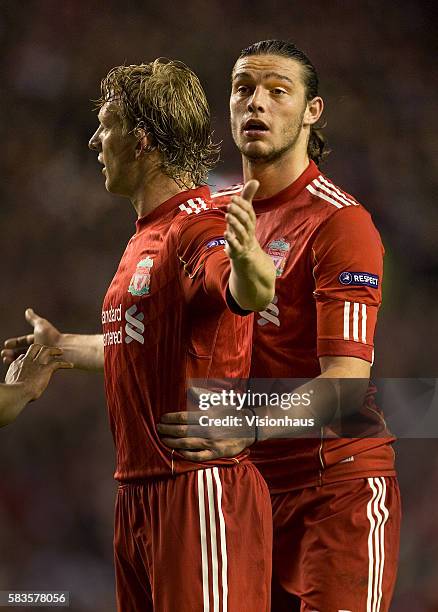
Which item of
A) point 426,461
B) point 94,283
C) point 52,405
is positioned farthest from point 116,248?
point 426,461

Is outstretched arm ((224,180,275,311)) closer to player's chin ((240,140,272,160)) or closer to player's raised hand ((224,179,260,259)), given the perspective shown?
player's raised hand ((224,179,260,259))

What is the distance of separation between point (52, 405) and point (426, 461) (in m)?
1.97

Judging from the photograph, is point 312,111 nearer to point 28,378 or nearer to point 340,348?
point 340,348

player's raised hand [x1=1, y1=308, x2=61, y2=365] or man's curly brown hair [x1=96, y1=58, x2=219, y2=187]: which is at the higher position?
man's curly brown hair [x1=96, y1=58, x2=219, y2=187]

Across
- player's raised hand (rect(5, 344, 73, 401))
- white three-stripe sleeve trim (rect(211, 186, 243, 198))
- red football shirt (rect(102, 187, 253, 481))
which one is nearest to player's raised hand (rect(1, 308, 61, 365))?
player's raised hand (rect(5, 344, 73, 401))

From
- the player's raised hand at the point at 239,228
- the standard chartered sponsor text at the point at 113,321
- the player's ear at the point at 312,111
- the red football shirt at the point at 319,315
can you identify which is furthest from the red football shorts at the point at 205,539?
the player's ear at the point at 312,111

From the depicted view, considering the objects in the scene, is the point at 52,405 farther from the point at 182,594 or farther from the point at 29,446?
the point at 182,594

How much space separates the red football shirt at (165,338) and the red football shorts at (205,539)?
5cm

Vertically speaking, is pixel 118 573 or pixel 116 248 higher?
pixel 116 248

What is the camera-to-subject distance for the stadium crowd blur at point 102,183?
17.7 ft

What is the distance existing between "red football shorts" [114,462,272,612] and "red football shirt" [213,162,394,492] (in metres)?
0.45

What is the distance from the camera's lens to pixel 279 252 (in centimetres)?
287

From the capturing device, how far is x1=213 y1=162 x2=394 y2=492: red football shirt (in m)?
2.71

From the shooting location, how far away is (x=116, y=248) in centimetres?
559
